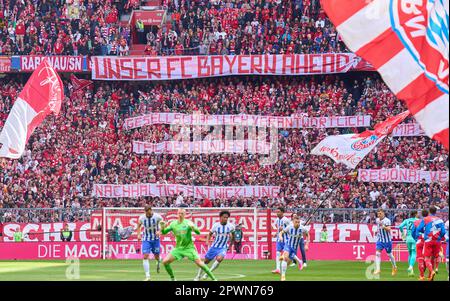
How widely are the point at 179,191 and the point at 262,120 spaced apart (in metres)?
5.98

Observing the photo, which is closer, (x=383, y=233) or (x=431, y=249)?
(x=431, y=249)

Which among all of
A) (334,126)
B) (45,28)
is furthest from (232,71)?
(45,28)

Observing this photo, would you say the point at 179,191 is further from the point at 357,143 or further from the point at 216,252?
the point at 216,252

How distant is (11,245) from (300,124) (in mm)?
17098

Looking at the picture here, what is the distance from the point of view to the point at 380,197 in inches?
2010

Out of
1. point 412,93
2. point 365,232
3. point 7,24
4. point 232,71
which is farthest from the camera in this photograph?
point 7,24

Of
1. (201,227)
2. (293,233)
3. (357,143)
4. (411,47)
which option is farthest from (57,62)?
(411,47)

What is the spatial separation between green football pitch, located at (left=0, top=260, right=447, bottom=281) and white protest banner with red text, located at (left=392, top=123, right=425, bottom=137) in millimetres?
12307

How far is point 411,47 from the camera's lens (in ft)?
62.7

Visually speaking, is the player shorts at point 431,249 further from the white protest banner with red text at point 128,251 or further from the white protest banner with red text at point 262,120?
the white protest banner with red text at point 262,120

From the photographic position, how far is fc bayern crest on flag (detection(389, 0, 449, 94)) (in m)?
18.8

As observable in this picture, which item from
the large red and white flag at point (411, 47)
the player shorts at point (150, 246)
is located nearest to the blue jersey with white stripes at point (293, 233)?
the player shorts at point (150, 246)

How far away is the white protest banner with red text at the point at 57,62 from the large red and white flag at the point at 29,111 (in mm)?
19834

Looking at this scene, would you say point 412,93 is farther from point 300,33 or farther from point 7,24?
point 7,24
